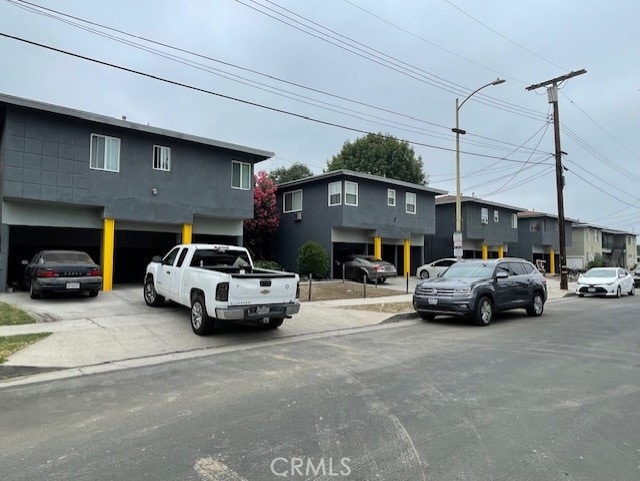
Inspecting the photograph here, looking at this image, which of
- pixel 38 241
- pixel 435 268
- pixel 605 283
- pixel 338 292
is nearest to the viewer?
pixel 338 292

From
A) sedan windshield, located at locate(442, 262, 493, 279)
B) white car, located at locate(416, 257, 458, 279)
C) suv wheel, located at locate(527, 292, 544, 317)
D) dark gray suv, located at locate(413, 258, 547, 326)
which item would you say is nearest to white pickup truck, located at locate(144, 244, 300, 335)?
dark gray suv, located at locate(413, 258, 547, 326)

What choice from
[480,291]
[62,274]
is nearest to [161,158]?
[62,274]

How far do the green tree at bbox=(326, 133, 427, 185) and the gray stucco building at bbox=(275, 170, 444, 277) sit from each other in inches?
504

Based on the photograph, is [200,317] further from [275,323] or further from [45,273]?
[45,273]

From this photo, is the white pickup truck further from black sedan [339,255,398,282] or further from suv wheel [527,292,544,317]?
black sedan [339,255,398,282]

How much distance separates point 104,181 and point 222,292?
10910 millimetres

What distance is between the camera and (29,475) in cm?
374

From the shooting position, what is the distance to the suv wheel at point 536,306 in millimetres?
14454

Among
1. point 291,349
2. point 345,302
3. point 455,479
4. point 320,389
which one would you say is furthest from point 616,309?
point 455,479

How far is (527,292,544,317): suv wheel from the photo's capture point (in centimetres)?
1445

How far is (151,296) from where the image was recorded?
1323 centimetres

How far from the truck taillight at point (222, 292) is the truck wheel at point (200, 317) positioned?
72cm

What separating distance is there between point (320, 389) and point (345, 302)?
34.0 feet

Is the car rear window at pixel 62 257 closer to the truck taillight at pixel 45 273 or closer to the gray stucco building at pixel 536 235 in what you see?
the truck taillight at pixel 45 273
